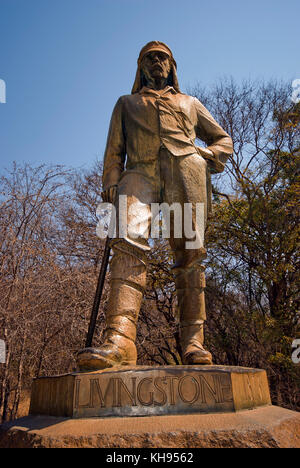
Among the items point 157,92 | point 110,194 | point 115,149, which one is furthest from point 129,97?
point 110,194

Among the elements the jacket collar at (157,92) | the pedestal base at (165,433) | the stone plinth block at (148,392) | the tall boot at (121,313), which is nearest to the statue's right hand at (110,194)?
the tall boot at (121,313)

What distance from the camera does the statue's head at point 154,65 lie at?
3.53 metres

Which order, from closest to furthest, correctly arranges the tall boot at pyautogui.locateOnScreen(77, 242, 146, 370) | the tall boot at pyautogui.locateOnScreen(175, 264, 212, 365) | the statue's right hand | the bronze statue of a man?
the tall boot at pyautogui.locateOnScreen(77, 242, 146, 370) < the bronze statue of a man < the tall boot at pyautogui.locateOnScreen(175, 264, 212, 365) < the statue's right hand

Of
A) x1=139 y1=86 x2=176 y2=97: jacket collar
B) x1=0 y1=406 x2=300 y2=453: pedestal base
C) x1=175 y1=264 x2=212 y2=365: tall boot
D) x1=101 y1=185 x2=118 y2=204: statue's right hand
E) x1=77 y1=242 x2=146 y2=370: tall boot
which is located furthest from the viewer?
x1=139 y1=86 x2=176 y2=97: jacket collar

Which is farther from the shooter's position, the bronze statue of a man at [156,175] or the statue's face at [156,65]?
the statue's face at [156,65]

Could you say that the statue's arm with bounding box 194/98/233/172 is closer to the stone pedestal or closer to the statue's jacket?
the statue's jacket

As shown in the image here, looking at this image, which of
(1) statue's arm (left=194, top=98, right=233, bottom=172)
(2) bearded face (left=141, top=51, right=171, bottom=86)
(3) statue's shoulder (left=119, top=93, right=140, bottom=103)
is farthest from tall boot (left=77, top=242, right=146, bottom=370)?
(2) bearded face (left=141, top=51, right=171, bottom=86)

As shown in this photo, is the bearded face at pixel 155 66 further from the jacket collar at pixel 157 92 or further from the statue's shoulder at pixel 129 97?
the statue's shoulder at pixel 129 97

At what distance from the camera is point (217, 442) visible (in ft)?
6.16

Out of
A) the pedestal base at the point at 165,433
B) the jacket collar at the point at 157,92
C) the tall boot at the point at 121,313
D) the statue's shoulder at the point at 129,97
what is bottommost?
the pedestal base at the point at 165,433

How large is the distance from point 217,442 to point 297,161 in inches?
393

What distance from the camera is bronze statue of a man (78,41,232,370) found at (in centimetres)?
274

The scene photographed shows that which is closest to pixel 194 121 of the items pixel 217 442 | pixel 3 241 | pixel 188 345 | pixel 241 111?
pixel 188 345

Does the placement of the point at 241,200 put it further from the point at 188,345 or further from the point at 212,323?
the point at 188,345
